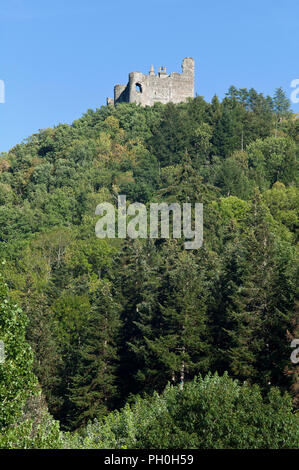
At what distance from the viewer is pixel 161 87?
4043 inches

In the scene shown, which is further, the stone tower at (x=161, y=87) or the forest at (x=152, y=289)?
the stone tower at (x=161, y=87)

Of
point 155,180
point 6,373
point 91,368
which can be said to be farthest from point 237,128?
point 6,373

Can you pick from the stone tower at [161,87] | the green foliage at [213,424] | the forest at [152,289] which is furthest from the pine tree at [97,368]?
the stone tower at [161,87]

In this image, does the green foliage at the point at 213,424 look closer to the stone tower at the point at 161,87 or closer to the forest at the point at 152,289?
the forest at the point at 152,289

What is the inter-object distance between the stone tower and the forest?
6.66 feet

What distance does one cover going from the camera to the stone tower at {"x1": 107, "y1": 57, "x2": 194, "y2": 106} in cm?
10119

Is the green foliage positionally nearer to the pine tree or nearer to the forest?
the forest

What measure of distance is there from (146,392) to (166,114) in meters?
59.5

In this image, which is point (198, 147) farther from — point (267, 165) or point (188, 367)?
point (188, 367)

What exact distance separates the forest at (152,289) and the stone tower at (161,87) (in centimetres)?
203

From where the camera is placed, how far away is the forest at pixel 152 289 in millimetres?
23500

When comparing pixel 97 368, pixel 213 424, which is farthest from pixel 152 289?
pixel 213 424

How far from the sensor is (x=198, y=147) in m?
90.9

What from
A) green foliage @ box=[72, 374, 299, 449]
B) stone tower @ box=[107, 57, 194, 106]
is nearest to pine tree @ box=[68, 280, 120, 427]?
green foliage @ box=[72, 374, 299, 449]
